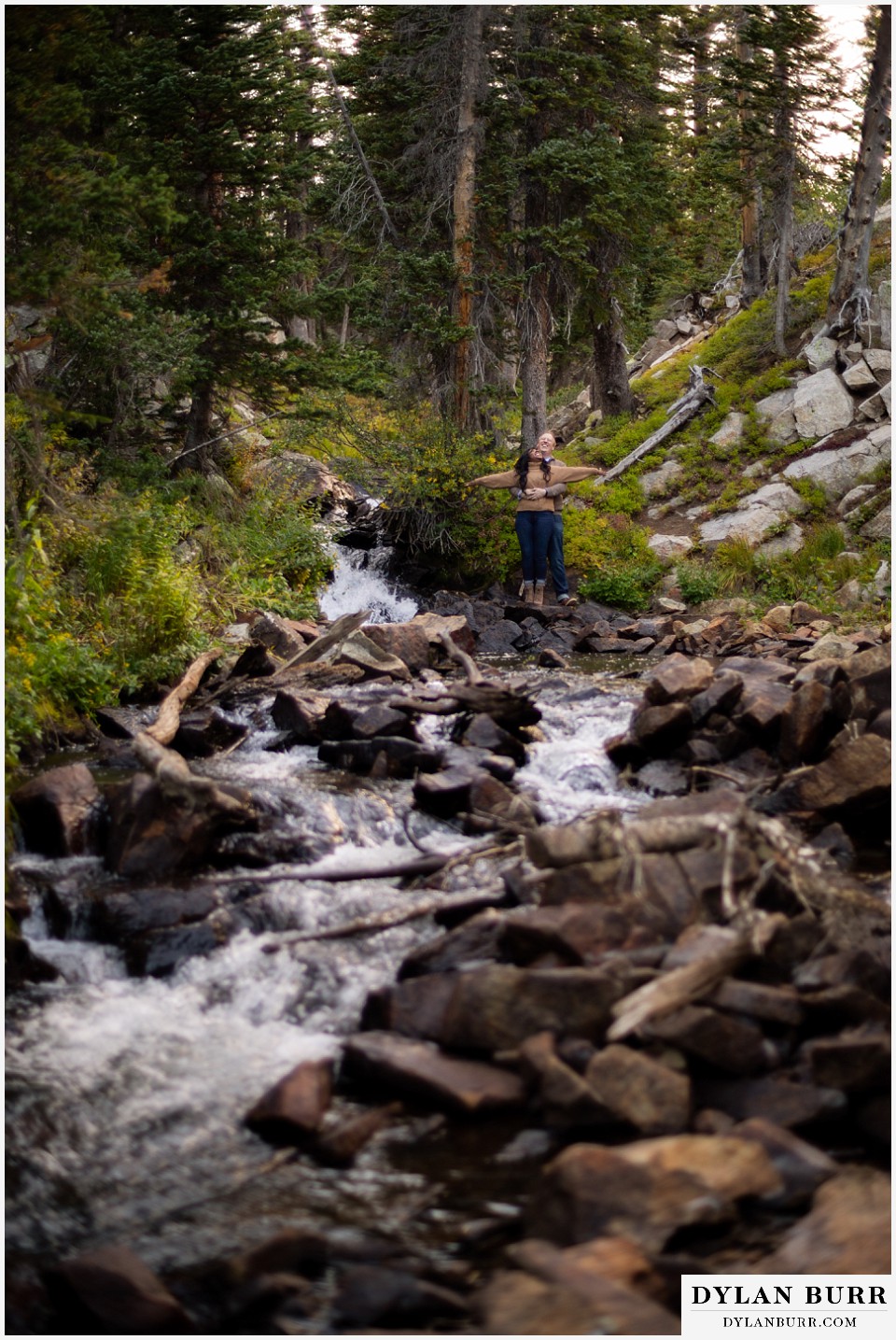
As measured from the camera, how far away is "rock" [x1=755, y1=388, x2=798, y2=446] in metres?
20.8

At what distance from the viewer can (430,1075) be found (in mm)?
4539

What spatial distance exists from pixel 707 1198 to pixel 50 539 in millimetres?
9970

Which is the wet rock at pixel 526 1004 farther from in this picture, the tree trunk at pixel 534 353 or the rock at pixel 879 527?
the tree trunk at pixel 534 353

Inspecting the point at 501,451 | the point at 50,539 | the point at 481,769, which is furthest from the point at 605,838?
the point at 501,451

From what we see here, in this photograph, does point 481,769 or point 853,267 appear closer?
point 481,769

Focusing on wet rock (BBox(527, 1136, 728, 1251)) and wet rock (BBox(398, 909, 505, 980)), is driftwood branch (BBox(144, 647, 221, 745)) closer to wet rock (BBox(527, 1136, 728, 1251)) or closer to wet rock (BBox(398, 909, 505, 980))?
wet rock (BBox(398, 909, 505, 980))

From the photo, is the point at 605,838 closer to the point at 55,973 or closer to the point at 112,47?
the point at 55,973

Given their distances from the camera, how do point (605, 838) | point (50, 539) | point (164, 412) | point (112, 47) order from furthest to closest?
1. point (164, 412)
2. point (112, 47)
3. point (50, 539)
4. point (605, 838)

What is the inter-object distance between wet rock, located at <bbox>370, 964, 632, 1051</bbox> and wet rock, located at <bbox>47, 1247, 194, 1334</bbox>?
5.50 ft

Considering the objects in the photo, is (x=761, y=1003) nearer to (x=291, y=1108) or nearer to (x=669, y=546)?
(x=291, y=1108)

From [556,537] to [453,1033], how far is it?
13.4 m

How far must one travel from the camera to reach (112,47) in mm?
13703

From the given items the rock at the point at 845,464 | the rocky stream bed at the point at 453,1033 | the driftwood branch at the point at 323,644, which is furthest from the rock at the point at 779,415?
the rocky stream bed at the point at 453,1033

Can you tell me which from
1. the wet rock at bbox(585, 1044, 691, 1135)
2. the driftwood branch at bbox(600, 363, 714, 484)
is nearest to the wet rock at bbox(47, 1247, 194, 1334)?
the wet rock at bbox(585, 1044, 691, 1135)
